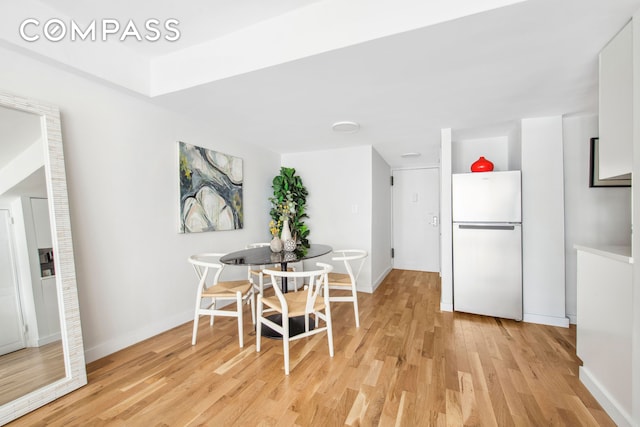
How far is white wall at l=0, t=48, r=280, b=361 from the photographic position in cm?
194

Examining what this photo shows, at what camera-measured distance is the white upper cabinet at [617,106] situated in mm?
1430

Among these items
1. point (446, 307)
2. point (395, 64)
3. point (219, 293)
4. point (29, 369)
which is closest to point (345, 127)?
point (395, 64)

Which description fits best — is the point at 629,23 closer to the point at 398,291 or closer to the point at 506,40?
the point at 506,40

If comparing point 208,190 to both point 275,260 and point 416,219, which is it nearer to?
point 275,260

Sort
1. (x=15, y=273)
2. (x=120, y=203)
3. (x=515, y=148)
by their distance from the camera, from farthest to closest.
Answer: (x=515, y=148)
(x=120, y=203)
(x=15, y=273)

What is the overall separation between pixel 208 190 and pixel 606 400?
11.7 feet

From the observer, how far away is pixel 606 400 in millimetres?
1513

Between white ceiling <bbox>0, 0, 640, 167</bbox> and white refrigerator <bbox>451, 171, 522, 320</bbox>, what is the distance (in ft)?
2.43

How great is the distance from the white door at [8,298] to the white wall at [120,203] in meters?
0.37

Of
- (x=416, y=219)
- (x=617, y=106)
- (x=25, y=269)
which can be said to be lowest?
(x=416, y=219)

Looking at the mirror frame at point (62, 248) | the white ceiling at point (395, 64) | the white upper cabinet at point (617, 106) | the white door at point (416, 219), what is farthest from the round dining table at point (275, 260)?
the white door at point (416, 219)

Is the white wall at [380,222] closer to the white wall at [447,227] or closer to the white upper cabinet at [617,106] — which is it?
the white wall at [447,227]

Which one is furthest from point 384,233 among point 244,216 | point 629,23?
point 629,23

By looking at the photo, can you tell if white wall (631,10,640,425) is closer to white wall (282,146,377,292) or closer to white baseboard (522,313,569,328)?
white baseboard (522,313,569,328)
